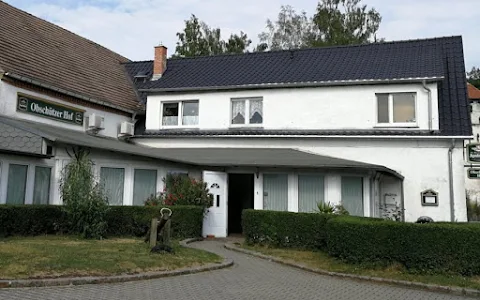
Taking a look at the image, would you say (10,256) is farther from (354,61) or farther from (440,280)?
(354,61)

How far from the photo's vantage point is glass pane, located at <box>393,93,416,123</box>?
18828 mm

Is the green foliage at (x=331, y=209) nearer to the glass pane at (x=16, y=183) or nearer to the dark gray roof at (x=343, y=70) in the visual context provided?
the dark gray roof at (x=343, y=70)

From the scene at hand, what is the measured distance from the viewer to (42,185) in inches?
592

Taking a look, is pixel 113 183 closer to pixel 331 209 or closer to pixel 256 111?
pixel 256 111

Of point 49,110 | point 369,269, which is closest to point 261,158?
point 369,269

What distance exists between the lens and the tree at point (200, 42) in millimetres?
43875

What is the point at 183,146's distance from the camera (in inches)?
858

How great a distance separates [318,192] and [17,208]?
10160 mm

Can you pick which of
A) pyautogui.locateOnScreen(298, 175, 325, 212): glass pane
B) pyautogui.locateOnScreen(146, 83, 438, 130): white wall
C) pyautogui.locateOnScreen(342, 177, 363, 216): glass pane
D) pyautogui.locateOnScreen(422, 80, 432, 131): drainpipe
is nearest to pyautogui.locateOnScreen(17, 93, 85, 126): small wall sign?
pyautogui.locateOnScreen(146, 83, 438, 130): white wall

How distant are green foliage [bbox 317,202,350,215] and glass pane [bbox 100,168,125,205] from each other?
741 cm

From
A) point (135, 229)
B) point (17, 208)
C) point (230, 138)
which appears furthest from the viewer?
point (230, 138)

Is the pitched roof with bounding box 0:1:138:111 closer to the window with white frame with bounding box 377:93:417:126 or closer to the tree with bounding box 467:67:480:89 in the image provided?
the window with white frame with bounding box 377:93:417:126

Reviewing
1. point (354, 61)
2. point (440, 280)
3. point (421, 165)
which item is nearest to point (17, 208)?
point (440, 280)

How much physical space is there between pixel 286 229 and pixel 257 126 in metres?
7.85
